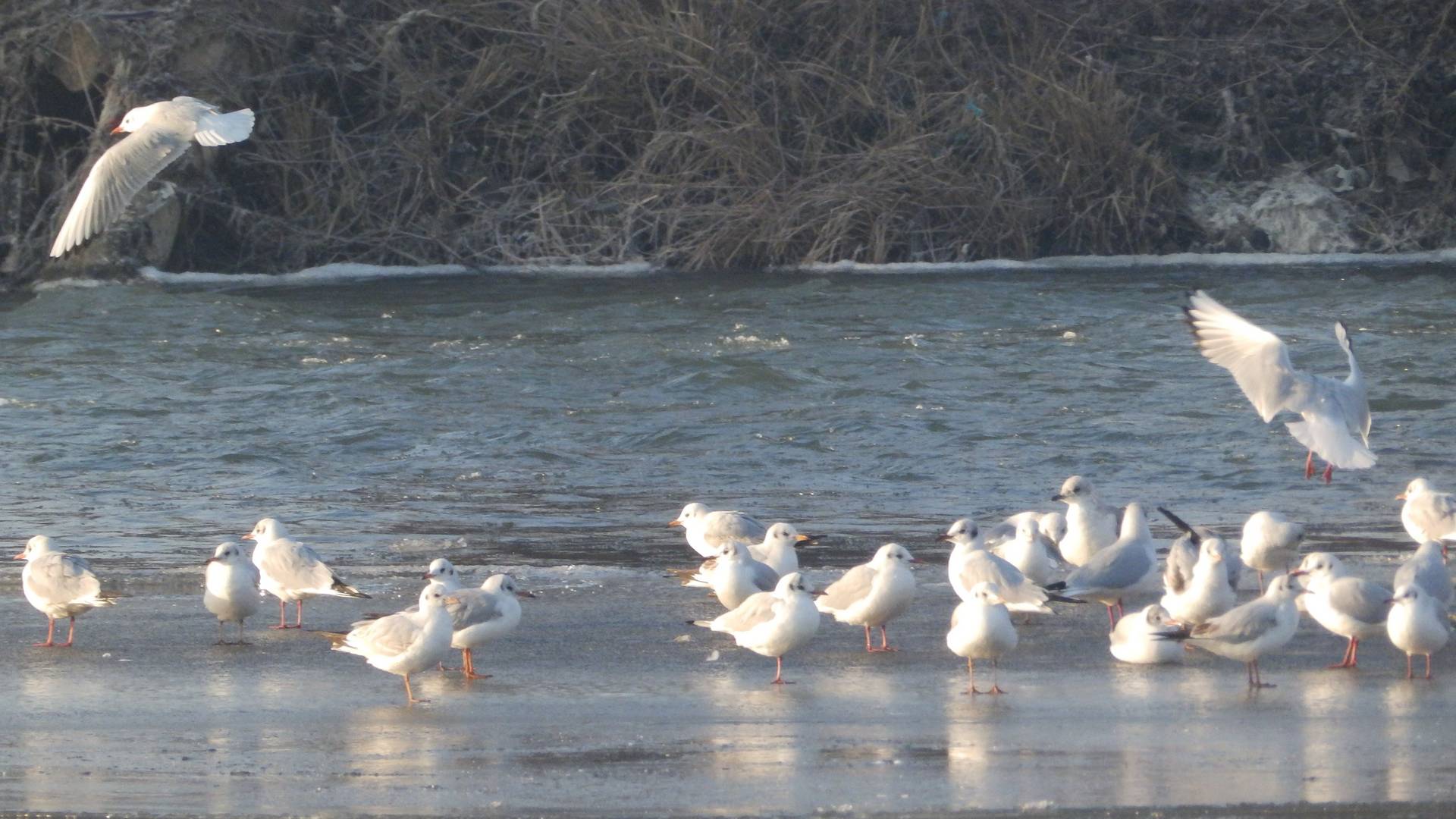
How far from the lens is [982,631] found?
220 inches

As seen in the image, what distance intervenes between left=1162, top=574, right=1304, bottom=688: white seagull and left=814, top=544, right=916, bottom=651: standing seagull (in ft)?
2.74

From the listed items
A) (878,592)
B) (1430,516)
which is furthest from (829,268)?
(878,592)

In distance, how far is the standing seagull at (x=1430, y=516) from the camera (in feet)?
23.5

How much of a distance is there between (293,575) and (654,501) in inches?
127

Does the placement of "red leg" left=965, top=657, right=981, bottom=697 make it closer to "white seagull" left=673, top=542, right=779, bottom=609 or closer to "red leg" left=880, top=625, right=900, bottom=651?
"red leg" left=880, top=625, right=900, bottom=651

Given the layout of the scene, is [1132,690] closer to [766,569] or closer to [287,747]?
[766,569]

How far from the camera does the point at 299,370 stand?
1417 cm

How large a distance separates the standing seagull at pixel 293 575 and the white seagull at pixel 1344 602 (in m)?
3.08

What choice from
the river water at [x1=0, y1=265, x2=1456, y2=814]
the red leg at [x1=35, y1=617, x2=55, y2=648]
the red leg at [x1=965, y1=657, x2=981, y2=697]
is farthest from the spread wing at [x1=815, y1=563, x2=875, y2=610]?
the red leg at [x1=35, y1=617, x2=55, y2=648]

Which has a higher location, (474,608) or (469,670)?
(474,608)

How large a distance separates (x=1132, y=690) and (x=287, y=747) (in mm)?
2341

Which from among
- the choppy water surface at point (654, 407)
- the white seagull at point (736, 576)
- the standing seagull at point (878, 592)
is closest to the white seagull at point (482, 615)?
the white seagull at point (736, 576)

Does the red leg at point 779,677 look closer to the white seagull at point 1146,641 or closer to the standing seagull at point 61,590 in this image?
the white seagull at point 1146,641

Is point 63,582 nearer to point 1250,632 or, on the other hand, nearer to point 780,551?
point 780,551
